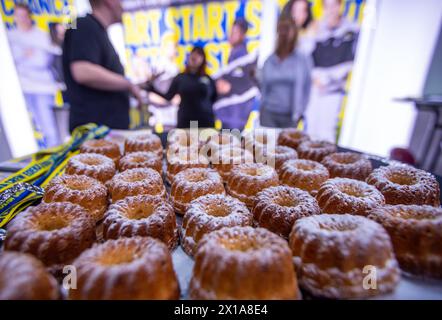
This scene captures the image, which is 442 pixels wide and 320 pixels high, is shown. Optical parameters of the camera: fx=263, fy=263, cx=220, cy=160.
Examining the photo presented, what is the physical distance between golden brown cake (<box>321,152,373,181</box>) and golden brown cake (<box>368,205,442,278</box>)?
70cm

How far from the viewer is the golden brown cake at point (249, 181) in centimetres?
179

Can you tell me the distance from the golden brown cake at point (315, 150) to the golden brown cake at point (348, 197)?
26.0 inches

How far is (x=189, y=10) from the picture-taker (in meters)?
4.63

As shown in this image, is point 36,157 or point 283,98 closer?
point 36,157

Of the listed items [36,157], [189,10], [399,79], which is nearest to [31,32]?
[189,10]

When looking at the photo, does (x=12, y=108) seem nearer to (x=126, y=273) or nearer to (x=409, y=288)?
(x=126, y=273)

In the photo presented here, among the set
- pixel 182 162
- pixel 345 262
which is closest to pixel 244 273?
pixel 345 262

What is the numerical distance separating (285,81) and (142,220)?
3.99m

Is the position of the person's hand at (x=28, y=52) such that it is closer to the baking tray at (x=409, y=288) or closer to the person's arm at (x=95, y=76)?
the person's arm at (x=95, y=76)

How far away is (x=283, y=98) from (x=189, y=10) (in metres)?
2.26

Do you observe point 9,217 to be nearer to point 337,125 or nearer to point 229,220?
point 229,220

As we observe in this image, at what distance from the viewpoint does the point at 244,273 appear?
3.11 feet

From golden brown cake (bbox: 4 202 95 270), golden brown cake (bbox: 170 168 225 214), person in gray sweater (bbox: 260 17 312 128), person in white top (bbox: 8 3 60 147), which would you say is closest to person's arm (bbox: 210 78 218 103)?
person in gray sweater (bbox: 260 17 312 128)
